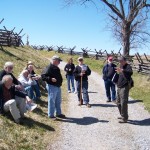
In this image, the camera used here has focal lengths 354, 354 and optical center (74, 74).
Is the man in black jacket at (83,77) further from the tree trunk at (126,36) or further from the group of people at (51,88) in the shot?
the tree trunk at (126,36)

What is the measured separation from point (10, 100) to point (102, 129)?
284 centimetres

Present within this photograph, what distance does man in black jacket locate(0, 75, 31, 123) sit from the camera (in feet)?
31.8

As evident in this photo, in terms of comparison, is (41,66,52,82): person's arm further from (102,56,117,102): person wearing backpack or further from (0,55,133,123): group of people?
(102,56,117,102): person wearing backpack

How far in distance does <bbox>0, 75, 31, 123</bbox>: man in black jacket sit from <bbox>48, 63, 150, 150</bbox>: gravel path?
1365 millimetres

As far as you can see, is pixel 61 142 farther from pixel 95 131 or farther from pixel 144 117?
pixel 144 117

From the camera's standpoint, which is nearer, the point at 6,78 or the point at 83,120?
the point at 6,78

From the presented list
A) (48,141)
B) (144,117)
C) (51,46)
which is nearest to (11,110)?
(48,141)

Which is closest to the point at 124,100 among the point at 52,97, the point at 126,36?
the point at 52,97

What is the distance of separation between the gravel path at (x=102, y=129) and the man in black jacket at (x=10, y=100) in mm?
1365

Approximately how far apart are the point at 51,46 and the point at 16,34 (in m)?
25.5

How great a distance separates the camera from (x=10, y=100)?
31.9 ft

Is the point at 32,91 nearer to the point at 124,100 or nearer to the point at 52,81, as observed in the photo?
the point at 52,81

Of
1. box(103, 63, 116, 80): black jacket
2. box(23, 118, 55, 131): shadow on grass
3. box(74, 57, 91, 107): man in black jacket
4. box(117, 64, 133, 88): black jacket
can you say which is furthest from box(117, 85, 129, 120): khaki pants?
box(103, 63, 116, 80): black jacket

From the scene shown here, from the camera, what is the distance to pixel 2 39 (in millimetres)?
29500
